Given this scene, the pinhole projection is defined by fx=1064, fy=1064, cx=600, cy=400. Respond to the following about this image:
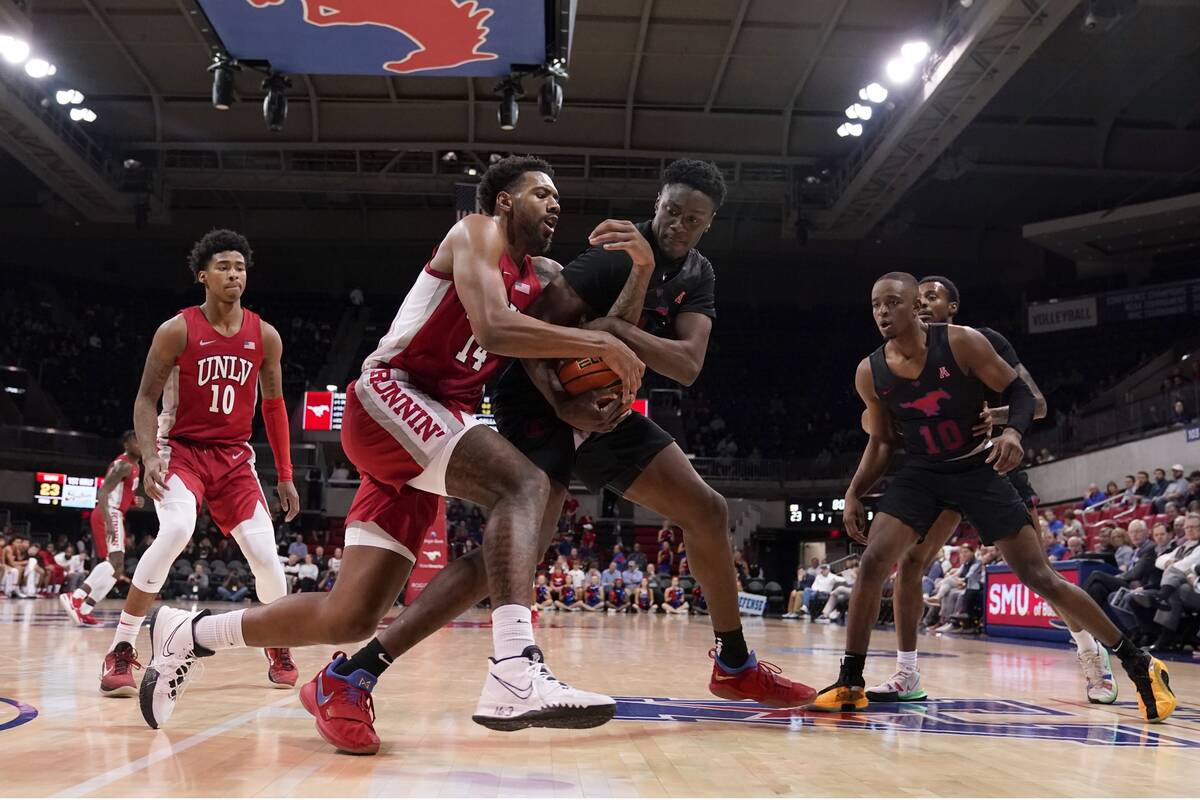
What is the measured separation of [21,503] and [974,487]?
26.0 metres

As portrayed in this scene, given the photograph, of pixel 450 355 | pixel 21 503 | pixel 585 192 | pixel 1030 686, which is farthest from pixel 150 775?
pixel 21 503

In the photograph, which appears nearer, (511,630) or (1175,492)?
(511,630)

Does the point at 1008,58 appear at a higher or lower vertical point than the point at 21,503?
higher

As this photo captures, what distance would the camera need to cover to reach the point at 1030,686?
18.9 feet

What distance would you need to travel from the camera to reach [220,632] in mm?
3398

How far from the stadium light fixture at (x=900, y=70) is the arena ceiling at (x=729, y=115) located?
566mm

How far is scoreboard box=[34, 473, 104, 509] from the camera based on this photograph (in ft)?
83.6

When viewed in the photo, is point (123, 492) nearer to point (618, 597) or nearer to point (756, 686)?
point (756, 686)

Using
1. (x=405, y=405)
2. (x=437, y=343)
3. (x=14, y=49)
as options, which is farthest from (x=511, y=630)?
(x=14, y=49)

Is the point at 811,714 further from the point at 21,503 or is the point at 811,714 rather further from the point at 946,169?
the point at 21,503

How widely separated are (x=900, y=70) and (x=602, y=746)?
1612 centimetres

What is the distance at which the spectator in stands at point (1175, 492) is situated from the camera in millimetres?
14008

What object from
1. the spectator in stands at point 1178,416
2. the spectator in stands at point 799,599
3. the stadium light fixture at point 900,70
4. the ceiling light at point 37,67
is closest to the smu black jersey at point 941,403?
the stadium light fixture at point 900,70

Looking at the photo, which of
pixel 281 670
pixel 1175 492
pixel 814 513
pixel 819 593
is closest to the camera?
pixel 281 670
